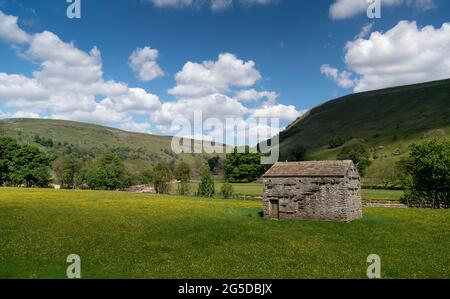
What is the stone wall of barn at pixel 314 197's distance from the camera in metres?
42.2

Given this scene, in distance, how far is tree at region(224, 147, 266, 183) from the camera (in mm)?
154250

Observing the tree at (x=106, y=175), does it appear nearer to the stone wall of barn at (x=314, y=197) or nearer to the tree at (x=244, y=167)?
the tree at (x=244, y=167)

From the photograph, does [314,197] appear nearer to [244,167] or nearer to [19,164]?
[19,164]

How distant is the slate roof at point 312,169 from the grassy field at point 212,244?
591 cm

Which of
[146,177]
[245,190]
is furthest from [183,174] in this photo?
[146,177]

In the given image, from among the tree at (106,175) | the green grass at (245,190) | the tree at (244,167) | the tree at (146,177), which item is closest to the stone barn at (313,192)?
the green grass at (245,190)

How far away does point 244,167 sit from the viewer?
15412cm

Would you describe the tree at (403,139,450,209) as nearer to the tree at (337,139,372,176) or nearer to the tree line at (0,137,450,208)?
the tree line at (0,137,450,208)

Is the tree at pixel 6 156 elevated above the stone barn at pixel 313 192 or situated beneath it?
elevated above

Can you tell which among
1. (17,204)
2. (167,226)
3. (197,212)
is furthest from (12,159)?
(167,226)

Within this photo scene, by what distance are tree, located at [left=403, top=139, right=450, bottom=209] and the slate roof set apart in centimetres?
2842

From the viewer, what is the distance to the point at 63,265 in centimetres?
2389

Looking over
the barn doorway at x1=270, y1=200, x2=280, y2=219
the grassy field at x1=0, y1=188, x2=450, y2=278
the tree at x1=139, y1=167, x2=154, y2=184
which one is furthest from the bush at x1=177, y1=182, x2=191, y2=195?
the barn doorway at x1=270, y1=200, x2=280, y2=219

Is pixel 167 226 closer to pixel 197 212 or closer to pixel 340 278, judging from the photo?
pixel 197 212
